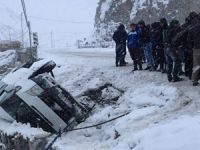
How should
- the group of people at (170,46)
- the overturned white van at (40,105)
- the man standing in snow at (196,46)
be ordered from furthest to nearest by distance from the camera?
the group of people at (170,46)
the man standing in snow at (196,46)
the overturned white van at (40,105)

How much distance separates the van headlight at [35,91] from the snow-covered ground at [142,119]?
82 centimetres

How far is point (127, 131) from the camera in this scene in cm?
921

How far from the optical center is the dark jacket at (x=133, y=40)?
1495cm

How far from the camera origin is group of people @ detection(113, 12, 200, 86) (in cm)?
1141

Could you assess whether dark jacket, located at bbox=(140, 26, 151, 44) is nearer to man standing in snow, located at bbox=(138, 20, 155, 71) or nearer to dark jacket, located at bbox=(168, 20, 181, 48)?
man standing in snow, located at bbox=(138, 20, 155, 71)

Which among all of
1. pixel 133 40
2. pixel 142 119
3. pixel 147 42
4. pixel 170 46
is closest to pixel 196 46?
pixel 170 46

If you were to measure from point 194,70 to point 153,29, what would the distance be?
298cm

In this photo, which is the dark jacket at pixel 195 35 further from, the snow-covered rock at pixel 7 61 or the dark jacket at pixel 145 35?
the snow-covered rock at pixel 7 61

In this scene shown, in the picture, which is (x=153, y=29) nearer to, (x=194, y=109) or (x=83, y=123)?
(x=83, y=123)

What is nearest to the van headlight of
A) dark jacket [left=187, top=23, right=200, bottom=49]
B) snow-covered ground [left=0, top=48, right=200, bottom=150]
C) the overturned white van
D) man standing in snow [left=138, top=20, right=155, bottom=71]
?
the overturned white van

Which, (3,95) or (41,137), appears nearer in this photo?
(41,137)

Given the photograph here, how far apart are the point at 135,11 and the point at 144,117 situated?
50926 mm

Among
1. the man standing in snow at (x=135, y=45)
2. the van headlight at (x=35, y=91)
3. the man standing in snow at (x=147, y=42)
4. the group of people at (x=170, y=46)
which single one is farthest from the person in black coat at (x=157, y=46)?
the van headlight at (x=35, y=91)

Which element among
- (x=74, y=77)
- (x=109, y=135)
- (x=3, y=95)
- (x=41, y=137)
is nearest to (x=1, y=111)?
(x=3, y=95)
